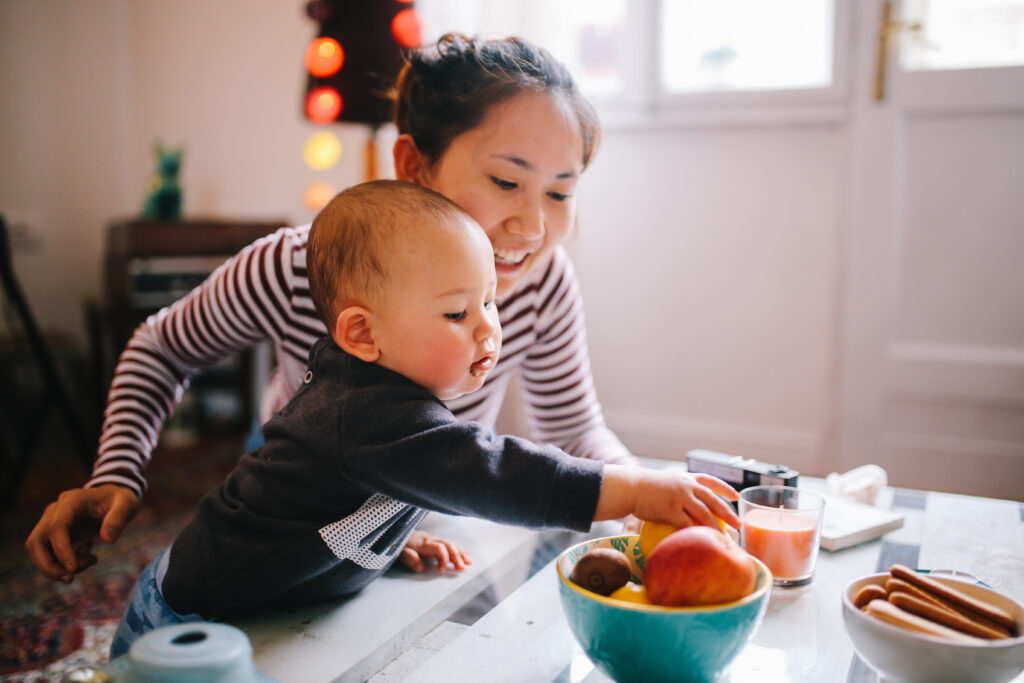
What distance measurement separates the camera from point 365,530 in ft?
2.44

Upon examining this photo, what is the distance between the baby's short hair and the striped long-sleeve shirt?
0.26 metres

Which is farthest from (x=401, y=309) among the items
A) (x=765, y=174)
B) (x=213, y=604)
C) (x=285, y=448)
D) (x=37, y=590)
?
(x=765, y=174)

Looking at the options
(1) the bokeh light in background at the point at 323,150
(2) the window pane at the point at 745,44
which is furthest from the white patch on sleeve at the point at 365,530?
(1) the bokeh light in background at the point at 323,150

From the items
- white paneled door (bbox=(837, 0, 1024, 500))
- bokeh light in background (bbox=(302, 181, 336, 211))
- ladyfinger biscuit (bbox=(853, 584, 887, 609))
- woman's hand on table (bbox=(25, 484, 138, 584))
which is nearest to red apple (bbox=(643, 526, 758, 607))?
ladyfinger biscuit (bbox=(853, 584, 887, 609))

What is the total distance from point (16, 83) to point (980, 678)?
355 centimetres

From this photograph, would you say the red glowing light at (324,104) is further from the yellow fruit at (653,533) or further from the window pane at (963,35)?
the yellow fruit at (653,533)

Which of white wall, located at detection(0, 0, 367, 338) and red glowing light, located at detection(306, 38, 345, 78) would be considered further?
white wall, located at detection(0, 0, 367, 338)

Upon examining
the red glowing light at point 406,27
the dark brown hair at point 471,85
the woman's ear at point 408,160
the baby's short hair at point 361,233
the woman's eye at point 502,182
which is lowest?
the baby's short hair at point 361,233

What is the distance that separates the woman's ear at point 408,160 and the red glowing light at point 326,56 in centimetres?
120

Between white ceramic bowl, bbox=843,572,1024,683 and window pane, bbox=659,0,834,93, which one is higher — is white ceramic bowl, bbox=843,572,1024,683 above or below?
below

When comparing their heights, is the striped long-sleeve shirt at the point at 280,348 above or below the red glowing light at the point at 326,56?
below

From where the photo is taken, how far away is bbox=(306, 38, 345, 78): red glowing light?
212cm

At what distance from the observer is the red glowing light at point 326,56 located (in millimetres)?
2125

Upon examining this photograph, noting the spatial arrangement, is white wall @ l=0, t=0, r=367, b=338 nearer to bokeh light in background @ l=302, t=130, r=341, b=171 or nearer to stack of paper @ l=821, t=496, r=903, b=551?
bokeh light in background @ l=302, t=130, r=341, b=171
